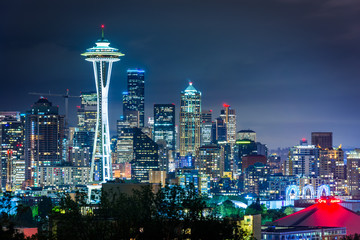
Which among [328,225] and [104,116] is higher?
[104,116]

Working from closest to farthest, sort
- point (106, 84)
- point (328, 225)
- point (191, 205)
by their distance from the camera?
point (191, 205) → point (328, 225) → point (106, 84)

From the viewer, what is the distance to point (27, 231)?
107 meters

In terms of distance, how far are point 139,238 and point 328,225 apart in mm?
82940

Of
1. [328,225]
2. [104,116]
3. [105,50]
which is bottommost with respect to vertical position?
[328,225]

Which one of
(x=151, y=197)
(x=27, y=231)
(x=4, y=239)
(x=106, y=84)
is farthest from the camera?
(x=106, y=84)

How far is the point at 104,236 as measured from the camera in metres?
58.6

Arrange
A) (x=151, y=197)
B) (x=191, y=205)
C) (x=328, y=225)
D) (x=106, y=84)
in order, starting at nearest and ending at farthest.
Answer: (x=191, y=205)
(x=151, y=197)
(x=328, y=225)
(x=106, y=84)

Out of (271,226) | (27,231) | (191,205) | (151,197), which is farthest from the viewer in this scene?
(271,226)

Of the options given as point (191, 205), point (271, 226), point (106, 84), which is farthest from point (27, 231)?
point (106, 84)

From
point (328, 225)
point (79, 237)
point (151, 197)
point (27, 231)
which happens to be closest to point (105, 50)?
point (328, 225)

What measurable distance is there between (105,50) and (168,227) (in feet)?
377

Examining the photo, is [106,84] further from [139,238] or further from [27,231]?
[139,238]

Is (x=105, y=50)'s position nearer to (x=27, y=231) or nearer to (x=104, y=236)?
(x=27, y=231)

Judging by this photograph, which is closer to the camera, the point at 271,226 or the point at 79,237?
the point at 79,237
